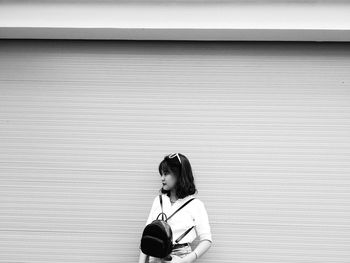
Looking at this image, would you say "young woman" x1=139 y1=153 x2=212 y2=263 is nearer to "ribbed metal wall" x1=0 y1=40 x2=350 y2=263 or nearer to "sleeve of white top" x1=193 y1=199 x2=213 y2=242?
"sleeve of white top" x1=193 y1=199 x2=213 y2=242

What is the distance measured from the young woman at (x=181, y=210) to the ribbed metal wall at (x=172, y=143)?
1.92ft

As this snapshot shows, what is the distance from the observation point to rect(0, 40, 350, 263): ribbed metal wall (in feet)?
12.1

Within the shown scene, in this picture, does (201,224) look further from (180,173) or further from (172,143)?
(172,143)

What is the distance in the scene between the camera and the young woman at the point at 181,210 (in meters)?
3.05

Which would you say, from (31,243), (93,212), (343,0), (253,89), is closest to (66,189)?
(93,212)

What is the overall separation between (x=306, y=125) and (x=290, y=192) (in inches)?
28.2

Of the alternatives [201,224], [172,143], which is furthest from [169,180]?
[172,143]

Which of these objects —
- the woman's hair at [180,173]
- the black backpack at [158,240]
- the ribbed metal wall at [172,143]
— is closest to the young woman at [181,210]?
the woman's hair at [180,173]

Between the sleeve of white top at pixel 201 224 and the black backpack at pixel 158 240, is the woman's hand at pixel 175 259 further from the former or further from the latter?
the sleeve of white top at pixel 201 224

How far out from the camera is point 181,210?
10.2 ft

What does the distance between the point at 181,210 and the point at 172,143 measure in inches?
37.1

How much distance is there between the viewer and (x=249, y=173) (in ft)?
12.4

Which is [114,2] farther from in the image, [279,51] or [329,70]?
[329,70]

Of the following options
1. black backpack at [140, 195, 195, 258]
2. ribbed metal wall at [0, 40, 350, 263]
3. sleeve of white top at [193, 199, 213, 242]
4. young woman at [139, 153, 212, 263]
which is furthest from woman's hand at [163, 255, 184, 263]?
ribbed metal wall at [0, 40, 350, 263]
